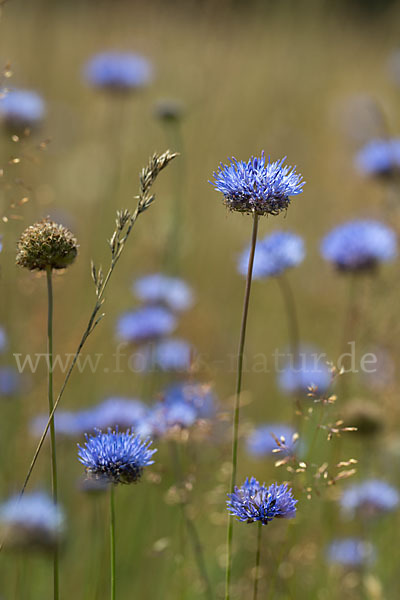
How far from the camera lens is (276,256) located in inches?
83.0

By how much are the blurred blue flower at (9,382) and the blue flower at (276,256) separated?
3.27ft

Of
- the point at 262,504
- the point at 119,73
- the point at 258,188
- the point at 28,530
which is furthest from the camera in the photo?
the point at 119,73

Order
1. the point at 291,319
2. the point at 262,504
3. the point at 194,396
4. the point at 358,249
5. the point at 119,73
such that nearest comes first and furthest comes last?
1. the point at 262,504
2. the point at 194,396
3. the point at 291,319
4. the point at 358,249
5. the point at 119,73

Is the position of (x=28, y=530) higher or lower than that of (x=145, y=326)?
lower

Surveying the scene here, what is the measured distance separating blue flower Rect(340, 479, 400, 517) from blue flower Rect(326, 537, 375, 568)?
4.1 inches

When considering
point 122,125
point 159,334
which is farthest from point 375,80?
point 159,334

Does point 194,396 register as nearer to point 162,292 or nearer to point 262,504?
point 262,504

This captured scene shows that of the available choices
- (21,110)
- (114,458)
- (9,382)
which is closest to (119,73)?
(21,110)

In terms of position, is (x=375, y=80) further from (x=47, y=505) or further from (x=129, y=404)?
(x=47, y=505)

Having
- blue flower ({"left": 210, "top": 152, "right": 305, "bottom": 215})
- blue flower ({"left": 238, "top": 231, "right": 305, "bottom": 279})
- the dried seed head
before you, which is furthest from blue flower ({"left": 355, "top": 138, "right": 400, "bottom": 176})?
the dried seed head

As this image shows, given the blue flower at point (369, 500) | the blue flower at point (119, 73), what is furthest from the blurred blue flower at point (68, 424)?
the blue flower at point (119, 73)

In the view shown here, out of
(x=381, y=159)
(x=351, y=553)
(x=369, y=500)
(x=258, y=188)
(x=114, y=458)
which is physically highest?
(x=381, y=159)

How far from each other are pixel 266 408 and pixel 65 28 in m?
5.87

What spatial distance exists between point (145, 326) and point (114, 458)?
57.9 inches
